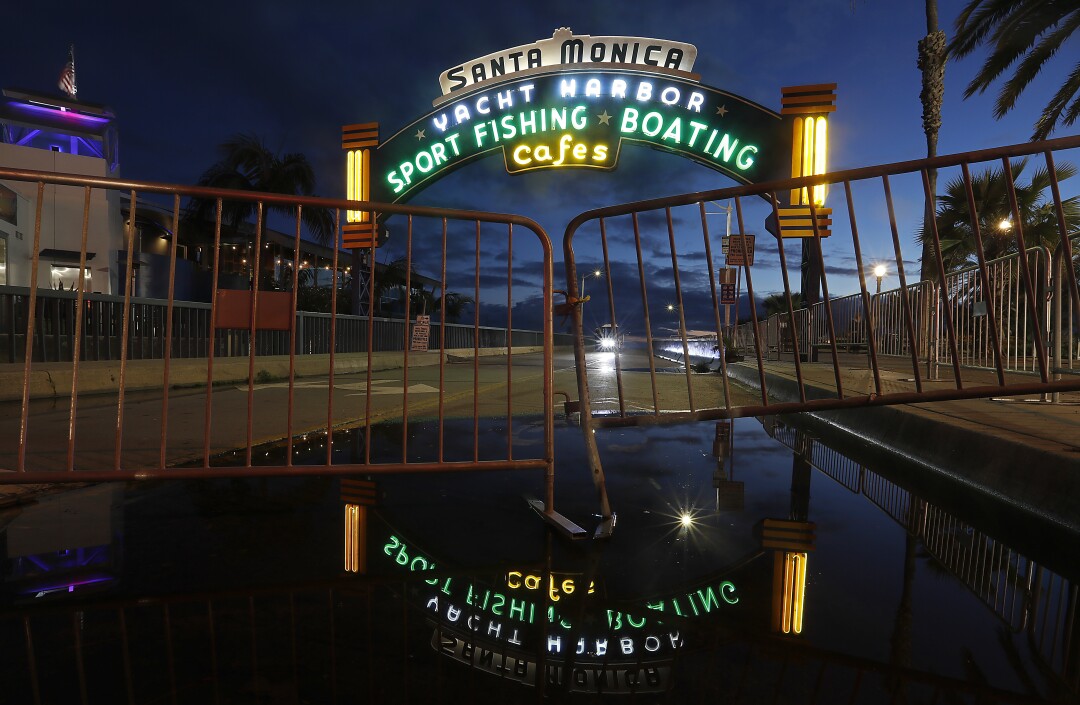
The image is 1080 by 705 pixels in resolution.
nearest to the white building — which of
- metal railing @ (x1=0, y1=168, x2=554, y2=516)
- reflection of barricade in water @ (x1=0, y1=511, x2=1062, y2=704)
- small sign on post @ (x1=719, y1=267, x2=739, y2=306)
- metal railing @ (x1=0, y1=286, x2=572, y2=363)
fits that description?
metal railing @ (x1=0, y1=286, x2=572, y2=363)

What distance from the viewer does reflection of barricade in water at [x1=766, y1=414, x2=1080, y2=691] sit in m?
2.04

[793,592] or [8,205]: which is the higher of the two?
[8,205]

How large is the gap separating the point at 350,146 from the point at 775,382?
9.39 metres

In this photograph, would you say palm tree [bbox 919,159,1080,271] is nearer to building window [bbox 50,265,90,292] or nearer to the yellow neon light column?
the yellow neon light column

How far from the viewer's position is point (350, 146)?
42.7 feet

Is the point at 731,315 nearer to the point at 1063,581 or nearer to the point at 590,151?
the point at 590,151

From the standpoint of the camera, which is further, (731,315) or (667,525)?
(731,315)

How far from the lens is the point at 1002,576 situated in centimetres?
259

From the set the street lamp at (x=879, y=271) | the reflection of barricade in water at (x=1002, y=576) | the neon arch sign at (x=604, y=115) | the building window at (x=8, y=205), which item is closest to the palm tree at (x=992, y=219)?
the street lamp at (x=879, y=271)

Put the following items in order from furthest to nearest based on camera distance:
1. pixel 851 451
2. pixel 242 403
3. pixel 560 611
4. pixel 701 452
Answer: pixel 242 403
pixel 851 451
pixel 701 452
pixel 560 611

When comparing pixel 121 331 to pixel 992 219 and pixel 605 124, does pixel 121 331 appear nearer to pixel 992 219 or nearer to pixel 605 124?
pixel 605 124

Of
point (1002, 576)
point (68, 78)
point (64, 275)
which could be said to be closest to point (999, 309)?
point (1002, 576)

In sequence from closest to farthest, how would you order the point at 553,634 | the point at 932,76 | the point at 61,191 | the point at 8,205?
the point at 553,634 → the point at 932,76 → the point at 8,205 → the point at 61,191

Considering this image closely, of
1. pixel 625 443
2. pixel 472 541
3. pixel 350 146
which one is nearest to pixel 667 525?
pixel 472 541
